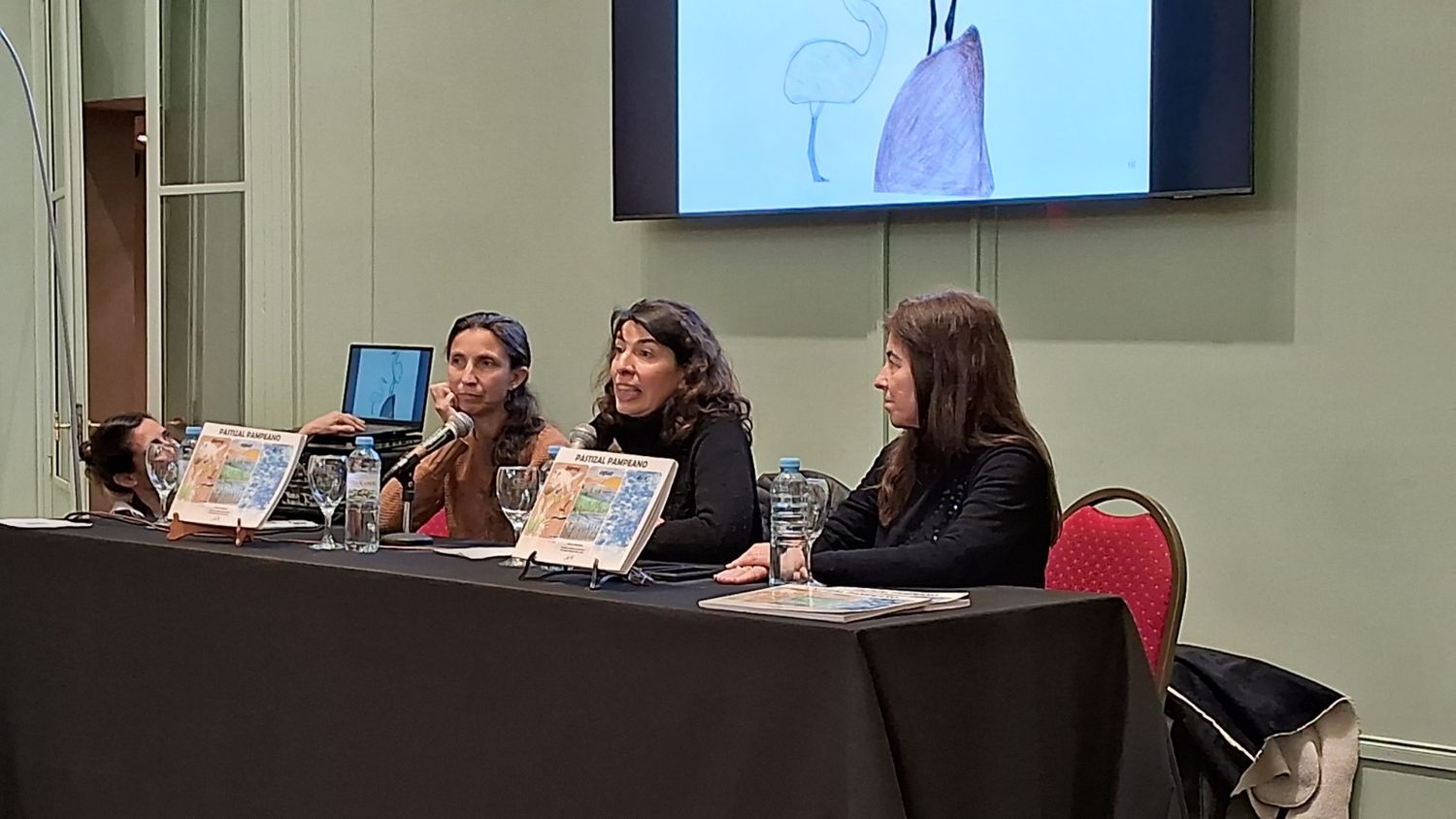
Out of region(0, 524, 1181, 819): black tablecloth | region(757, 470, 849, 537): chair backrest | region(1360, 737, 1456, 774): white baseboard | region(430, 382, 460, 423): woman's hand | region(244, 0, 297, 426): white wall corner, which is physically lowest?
region(1360, 737, 1456, 774): white baseboard

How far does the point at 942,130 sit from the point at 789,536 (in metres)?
1.78

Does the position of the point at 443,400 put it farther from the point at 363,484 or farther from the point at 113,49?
the point at 113,49

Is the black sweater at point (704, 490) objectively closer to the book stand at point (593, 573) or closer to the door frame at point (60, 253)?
the book stand at point (593, 573)

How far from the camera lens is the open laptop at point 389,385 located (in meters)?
4.79

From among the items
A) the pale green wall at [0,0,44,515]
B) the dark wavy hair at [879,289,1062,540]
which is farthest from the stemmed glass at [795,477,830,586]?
the pale green wall at [0,0,44,515]

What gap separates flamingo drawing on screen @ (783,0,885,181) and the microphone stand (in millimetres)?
1249

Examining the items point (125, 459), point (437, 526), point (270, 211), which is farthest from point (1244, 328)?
point (270, 211)

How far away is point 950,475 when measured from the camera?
2.66 meters

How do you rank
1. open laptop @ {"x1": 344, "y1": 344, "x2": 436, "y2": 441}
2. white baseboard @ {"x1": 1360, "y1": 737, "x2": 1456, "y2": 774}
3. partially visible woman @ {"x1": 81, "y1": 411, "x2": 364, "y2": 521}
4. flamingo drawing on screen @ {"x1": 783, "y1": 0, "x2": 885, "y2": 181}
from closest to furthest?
white baseboard @ {"x1": 1360, "y1": 737, "x2": 1456, "y2": 774}, partially visible woman @ {"x1": 81, "y1": 411, "x2": 364, "y2": 521}, flamingo drawing on screen @ {"x1": 783, "y1": 0, "x2": 885, "y2": 181}, open laptop @ {"x1": 344, "y1": 344, "x2": 436, "y2": 441}

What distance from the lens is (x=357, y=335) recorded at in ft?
17.1

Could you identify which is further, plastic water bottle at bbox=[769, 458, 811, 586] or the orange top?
the orange top

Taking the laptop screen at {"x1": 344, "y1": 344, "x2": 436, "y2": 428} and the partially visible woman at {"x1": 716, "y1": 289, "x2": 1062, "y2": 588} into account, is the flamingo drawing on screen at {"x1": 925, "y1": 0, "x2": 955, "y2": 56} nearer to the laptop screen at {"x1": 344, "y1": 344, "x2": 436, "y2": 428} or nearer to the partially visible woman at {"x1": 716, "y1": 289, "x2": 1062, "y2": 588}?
the partially visible woman at {"x1": 716, "y1": 289, "x2": 1062, "y2": 588}

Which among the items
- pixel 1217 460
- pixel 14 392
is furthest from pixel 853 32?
pixel 14 392

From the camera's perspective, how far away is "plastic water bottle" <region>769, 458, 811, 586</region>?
2.24 meters
